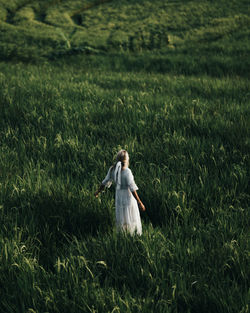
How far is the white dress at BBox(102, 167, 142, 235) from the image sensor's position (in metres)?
2.84

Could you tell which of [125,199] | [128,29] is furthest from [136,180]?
[128,29]

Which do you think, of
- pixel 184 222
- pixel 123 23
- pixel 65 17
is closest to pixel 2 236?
pixel 184 222

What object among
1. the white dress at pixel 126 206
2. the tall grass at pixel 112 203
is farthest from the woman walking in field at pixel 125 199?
the tall grass at pixel 112 203

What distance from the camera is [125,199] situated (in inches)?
115

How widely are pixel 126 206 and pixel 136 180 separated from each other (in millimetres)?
731

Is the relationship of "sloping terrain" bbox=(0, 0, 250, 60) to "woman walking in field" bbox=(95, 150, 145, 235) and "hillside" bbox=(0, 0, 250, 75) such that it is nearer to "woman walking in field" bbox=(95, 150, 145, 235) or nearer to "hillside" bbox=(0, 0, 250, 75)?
"hillside" bbox=(0, 0, 250, 75)

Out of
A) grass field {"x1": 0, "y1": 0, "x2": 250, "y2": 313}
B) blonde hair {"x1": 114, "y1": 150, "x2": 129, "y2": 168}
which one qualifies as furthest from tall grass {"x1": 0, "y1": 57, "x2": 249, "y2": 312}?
blonde hair {"x1": 114, "y1": 150, "x2": 129, "y2": 168}

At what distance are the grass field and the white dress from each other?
132 millimetres

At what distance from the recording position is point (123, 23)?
12609mm

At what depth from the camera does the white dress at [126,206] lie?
2.84 meters

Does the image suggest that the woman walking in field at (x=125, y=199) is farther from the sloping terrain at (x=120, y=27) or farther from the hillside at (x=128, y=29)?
the sloping terrain at (x=120, y=27)

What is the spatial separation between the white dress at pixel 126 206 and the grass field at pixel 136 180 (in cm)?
13

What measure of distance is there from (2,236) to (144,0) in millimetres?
14683

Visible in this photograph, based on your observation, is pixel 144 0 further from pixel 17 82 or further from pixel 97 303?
pixel 97 303
